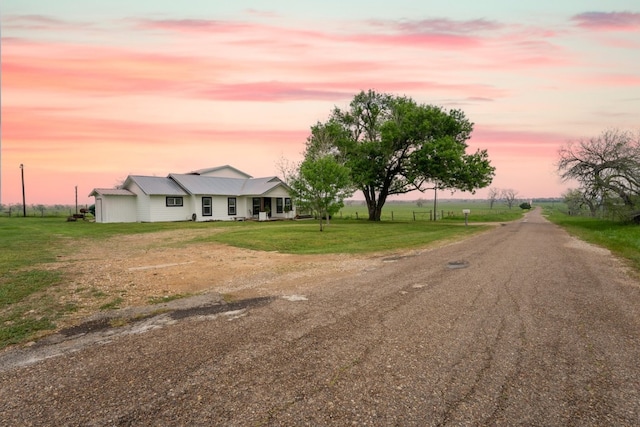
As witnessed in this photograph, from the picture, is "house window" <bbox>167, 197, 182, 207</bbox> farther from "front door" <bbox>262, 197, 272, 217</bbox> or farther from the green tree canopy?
the green tree canopy

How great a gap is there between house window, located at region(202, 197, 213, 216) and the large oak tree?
12.2m

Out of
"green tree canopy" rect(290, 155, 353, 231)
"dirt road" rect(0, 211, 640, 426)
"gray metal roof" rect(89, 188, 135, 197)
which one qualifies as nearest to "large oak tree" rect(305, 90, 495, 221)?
"green tree canopy" rect(290, 155, 353, 231)

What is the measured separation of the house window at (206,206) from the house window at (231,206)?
2135 millimetres

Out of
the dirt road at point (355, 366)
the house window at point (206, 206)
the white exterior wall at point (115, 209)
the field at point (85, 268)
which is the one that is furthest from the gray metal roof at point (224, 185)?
the dirt road at point (355, 366)

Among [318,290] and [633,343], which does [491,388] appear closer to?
[633,343]

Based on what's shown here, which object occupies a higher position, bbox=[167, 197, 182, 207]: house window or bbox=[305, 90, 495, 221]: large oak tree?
bbox=[305, 90, 495, 221]: large oak tree

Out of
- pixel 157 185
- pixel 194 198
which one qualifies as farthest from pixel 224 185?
pixel 157 185

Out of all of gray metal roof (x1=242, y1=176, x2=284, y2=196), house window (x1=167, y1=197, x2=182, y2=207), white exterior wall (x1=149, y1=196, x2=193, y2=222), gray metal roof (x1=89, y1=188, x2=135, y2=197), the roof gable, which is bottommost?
white exterior wall (x1=149, y1=196, x2=193, y2=222)

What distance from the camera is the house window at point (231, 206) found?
36531mm

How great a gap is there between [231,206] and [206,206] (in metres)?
2.90

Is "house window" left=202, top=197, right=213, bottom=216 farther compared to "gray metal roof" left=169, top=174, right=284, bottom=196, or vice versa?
"gray metal roof" left=169, top=174, right=284, bottom=196

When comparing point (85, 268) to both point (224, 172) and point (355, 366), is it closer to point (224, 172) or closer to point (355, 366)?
point (355, 366)

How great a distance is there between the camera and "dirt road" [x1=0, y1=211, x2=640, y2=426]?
3.11 meters

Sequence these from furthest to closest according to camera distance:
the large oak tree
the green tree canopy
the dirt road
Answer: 1. the large oak tree
2. the green tree canopy
3. the dirt road
